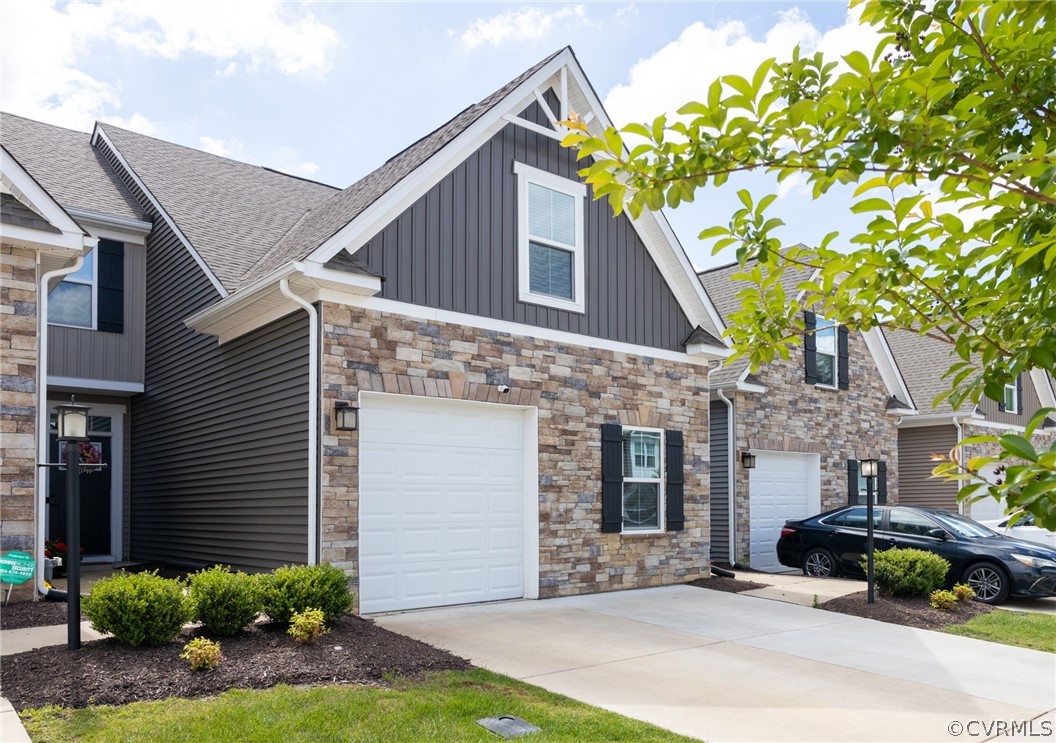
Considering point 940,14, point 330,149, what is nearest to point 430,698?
point 940,14

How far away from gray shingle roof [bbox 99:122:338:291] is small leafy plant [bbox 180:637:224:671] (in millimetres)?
5875

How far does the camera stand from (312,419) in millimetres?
9047

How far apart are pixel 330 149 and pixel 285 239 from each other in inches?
111

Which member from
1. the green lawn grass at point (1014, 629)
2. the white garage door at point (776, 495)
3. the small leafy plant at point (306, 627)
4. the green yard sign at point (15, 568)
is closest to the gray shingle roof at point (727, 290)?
the white garage door at point (776, 495)

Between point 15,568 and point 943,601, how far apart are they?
10358 mm

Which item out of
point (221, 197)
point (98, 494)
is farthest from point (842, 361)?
point (98, 494)

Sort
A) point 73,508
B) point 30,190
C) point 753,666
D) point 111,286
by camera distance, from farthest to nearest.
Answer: point 111,286
point 30,190
point 753,666
point 73,508

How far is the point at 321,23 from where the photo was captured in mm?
9430

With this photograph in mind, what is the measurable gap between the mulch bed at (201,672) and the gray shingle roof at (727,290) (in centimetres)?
867

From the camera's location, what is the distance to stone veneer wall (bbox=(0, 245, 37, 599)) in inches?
335

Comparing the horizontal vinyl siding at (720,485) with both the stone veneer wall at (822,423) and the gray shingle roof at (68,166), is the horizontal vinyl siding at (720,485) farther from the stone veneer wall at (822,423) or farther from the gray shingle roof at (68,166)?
the gray shingle roof at (68,166)

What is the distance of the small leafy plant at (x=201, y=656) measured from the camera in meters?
6.29

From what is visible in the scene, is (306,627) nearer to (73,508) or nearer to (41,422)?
(73,508)

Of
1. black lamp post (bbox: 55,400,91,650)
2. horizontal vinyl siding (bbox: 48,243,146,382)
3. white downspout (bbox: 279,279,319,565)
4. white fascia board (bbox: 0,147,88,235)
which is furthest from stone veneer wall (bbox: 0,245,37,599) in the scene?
horizontal vinyl siding (bbox: 48,243,146,382)
